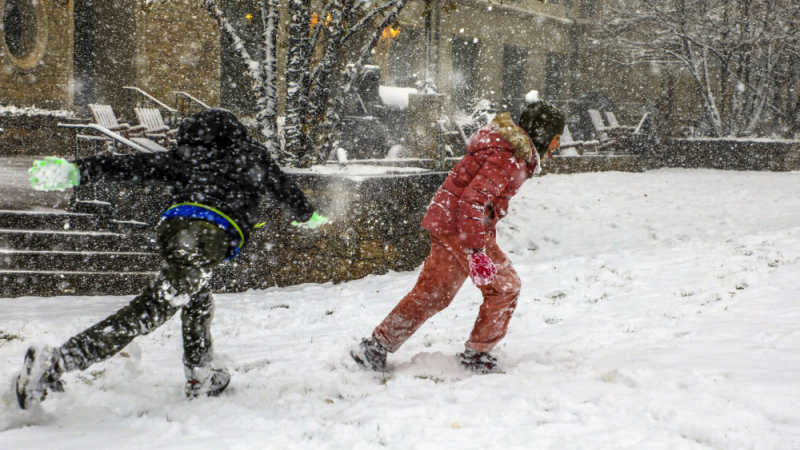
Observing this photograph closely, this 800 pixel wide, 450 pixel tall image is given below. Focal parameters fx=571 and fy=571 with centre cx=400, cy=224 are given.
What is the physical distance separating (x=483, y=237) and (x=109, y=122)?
9.99 m

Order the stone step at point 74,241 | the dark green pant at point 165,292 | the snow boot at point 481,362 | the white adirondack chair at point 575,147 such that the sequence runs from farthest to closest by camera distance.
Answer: the white adirondack chair at point 575,147
the stone step at point 74,241
the snow boot at point 481,362
the dark green pant at point 165,292

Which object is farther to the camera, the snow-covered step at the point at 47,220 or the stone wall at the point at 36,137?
the stone wall at the point at 36,137

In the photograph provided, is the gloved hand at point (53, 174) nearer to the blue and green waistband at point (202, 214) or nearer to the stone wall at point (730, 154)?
the blue and green waistband at point (202, 214)

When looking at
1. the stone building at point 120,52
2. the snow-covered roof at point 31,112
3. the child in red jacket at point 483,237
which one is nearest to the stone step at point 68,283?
the child in red jacket at point 483,237

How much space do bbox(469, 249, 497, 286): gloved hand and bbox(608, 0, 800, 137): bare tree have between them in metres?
15.8

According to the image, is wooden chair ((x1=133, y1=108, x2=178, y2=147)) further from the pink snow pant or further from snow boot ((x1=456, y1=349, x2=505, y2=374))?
snow boot ((x1=456, y1=349, x2=505, y2=374))

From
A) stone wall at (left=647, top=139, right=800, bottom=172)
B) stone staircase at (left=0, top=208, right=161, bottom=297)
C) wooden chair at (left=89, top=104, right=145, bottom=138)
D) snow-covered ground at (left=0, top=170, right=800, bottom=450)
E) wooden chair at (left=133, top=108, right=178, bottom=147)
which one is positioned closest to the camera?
snow-covered ground at (left=0, top=170, right=800, bottom=450)

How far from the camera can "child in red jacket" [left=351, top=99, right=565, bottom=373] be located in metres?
3.13

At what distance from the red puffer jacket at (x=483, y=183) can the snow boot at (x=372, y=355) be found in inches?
31.3

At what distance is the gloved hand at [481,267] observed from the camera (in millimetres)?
3057

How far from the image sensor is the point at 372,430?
2.65m

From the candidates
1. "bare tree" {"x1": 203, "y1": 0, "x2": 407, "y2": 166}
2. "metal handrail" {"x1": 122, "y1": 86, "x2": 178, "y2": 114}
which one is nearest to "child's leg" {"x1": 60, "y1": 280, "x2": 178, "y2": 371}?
"bare tree" {"x1": 203, "y1": 0, "x2": 407, "y2": 166}

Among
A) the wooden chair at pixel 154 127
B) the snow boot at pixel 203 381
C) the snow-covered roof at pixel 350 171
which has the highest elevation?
the wooden chair at pixel 154 127

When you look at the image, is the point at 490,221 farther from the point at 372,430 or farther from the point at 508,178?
the point at 372,430
